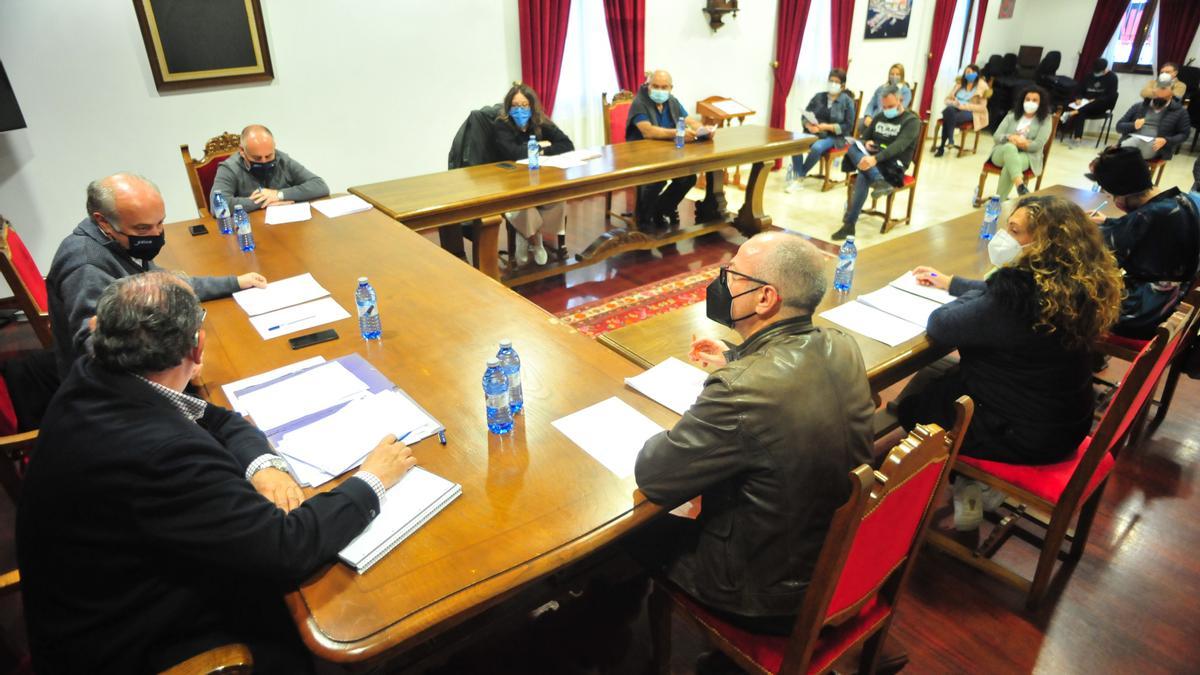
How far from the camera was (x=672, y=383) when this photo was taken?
67.7 inches

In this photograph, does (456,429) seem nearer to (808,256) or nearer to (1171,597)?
(808,256)

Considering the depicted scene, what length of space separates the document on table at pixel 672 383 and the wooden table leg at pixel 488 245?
6.75 feet

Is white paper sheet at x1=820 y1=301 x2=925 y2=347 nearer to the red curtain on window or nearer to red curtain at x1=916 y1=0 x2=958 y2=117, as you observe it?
red curtain at x1=916 y1=0 x2=958 y2=117

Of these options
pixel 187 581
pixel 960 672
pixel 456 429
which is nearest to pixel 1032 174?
pixel 960 672

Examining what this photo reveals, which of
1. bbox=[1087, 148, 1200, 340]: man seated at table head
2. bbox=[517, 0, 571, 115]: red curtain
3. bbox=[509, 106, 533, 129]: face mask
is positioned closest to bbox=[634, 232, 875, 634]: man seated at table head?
bbox=[1087, 148, 1200, 340]: man seated at table head

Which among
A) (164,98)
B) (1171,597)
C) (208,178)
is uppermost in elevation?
(164,98)

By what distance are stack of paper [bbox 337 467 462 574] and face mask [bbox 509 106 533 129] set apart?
3125mm

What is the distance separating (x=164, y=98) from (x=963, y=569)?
15.9ft

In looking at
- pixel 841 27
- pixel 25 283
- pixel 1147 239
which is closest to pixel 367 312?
pixel 25 283

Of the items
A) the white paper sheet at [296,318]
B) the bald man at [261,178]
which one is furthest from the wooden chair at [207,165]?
the white paper sheet at [296,318]

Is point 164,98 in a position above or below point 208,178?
above

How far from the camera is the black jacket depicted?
108 centimetres

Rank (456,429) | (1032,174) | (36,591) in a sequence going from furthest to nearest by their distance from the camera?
1. (1032,174)
2. (456,429)
3. (36,591)

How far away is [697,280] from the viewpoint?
13.9 feet
